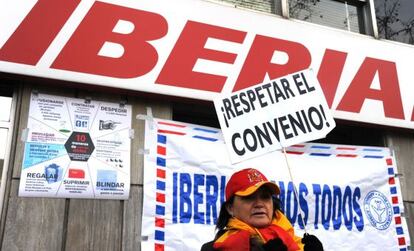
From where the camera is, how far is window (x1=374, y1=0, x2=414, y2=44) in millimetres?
5676

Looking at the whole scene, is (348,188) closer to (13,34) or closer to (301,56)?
(301,56)

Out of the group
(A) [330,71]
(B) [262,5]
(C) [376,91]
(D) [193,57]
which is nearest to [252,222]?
(D) [193,57]

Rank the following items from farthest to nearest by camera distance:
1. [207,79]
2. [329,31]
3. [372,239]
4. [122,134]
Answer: [329,31] < [372,239] < [207,79] < [122,134]

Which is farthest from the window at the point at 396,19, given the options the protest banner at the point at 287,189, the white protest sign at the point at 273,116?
the white protest sign at the point at 273,116

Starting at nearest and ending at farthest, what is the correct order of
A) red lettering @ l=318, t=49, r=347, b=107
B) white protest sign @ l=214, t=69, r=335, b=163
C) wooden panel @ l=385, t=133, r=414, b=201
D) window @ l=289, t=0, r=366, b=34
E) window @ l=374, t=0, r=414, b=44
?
white protest sign @ l=214, t=69, r=335, b=163, red lettering @ l=318, t=49, r=347, b=107, wooden panel @ l=385, t=133, r=414, b=201, window @ l=289, t=0, r=366, b=34, window @ l=374, t=0, r=414, b=44

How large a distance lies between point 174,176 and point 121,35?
55.6 inches

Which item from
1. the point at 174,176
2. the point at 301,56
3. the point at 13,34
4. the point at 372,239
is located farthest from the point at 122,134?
the point at 372,239

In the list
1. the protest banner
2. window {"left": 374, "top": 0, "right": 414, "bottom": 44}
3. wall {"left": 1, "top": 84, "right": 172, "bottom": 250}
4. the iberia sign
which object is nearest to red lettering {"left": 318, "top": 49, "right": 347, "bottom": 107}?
the iberia sign

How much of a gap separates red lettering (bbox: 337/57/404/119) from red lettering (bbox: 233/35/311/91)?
645 mm

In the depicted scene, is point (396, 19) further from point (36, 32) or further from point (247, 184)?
point (36, 32)

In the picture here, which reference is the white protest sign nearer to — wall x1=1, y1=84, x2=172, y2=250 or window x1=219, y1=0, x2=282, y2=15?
wall x1=1, y1=84, x2=172, y2=250

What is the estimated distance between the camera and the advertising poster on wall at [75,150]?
3391mm

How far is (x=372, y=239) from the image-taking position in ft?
14.5

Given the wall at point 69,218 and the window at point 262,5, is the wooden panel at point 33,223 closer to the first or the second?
the wall at point 69,218
